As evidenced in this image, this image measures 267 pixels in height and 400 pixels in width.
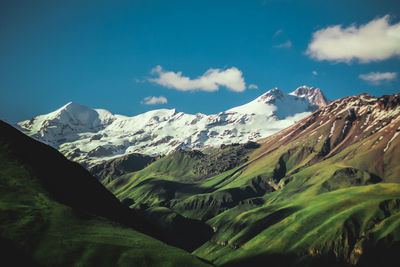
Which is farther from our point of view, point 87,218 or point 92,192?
point 92,192

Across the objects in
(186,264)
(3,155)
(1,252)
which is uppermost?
(3,155)

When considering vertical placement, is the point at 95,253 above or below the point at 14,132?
below

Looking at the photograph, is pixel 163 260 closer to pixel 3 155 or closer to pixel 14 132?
pixel 3 155

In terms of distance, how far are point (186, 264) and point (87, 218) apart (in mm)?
44577

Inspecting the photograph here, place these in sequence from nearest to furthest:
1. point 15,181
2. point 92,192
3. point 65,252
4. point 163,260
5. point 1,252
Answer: point 1,252 < point 65,252 < point 163,260 < point 15,181 < point 92,192

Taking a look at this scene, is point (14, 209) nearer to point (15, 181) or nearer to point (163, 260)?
point (15, 181)

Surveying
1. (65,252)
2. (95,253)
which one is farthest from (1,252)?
(95,253)

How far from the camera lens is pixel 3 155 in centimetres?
16488

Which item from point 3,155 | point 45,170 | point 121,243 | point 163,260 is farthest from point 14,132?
point 163,260

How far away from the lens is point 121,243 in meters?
126

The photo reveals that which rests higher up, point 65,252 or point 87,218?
point 87,218

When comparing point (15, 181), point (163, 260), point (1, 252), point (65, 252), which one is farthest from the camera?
point (15, 181)

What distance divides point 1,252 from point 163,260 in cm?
5019

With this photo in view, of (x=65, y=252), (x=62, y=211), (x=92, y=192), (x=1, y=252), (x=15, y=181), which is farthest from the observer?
(x=92, y=192)
